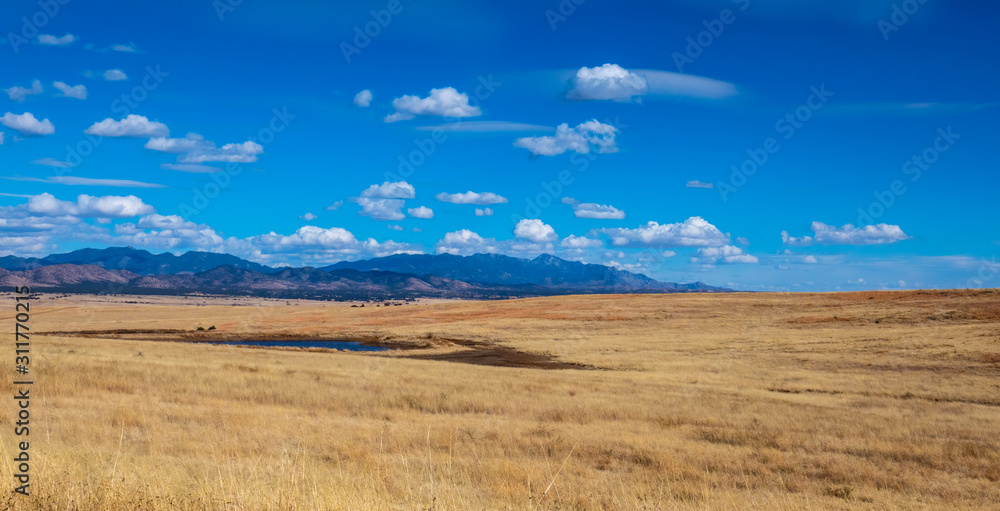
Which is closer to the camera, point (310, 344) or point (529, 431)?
point (529, 431)

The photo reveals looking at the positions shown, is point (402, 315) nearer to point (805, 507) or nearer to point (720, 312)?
point (720, 312)

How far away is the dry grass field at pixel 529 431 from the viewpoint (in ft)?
30.3

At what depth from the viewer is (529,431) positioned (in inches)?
649

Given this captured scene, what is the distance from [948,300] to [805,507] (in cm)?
6784

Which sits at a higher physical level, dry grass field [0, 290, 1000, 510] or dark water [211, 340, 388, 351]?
dry grass field [0, 290, 1000, 510]

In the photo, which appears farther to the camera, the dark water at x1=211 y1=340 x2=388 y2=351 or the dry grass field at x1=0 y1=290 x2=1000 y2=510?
the dark water at x1=211 y1=340 x2=388 y2=351

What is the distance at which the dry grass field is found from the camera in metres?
9.23

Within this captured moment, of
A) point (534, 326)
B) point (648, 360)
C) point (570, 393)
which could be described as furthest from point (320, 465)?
point (534, 326)

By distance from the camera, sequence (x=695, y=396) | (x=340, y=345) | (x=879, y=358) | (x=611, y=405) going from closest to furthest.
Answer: (x=611, y=405) < (x=695, y=396) < (x=879, y=358) < (x=340, y=345)

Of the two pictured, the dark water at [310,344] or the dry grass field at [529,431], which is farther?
the dark water at [310,344]

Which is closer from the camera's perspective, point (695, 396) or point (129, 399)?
point (129, 399)

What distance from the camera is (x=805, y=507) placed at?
1017cm

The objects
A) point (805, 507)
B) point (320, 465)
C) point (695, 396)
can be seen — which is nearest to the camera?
point (805, 507)

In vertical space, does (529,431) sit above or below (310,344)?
above
